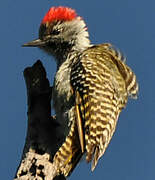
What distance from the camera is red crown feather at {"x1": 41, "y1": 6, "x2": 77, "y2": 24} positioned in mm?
7852

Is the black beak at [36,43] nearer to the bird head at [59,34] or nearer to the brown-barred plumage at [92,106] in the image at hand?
the bird head at [59,34]

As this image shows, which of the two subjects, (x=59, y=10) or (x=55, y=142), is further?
(x=59, y=10)

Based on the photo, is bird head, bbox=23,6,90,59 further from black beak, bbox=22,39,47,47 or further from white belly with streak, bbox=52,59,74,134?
white belly with streak, bbox=52,59,74,134

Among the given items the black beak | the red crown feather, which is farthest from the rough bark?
the red crown feather

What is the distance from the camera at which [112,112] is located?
22.2 ft

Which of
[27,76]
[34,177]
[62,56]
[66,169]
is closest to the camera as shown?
[34,177]

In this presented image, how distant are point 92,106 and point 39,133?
75cm

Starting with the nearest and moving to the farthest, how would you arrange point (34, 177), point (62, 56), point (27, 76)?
1. point (34, 177)
2. point (27, 76)
3. point (62, 56)

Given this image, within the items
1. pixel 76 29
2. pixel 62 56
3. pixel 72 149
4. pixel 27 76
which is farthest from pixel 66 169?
pixel 76 29

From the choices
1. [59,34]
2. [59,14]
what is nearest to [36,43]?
[59,34]

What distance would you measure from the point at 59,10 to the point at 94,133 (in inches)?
91.3

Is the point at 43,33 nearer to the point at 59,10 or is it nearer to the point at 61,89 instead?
the point at 59,10

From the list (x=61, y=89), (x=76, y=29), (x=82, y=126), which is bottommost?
(x=82, y=126)

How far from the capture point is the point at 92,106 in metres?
6.62
